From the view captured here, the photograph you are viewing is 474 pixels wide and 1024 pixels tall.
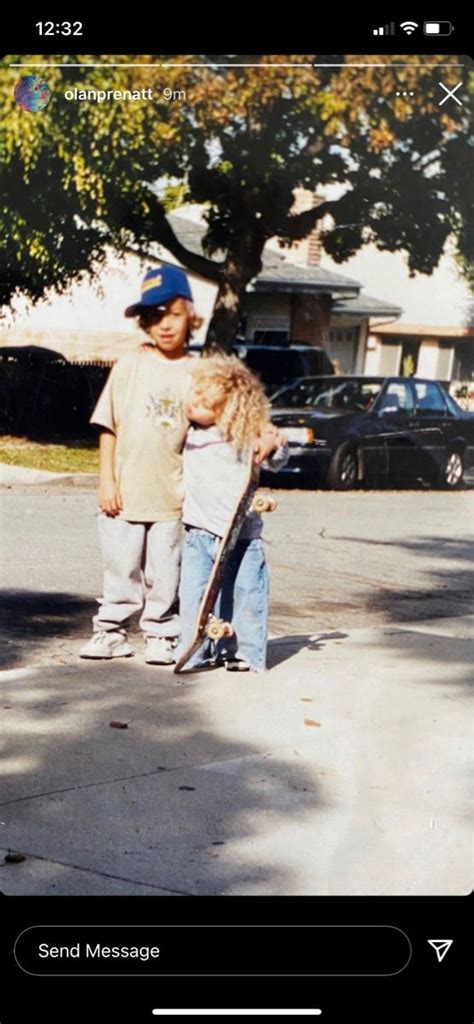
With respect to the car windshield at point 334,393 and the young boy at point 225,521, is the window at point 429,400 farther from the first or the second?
the young boy at point 225,521

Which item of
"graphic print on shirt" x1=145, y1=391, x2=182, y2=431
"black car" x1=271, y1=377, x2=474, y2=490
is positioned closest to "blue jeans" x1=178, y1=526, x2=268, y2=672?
"graphic print on shirt" x1=145, y1=391, x2=182, y2=431

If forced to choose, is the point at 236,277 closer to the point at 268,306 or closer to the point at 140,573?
the point at 268,306

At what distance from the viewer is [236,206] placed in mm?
3320

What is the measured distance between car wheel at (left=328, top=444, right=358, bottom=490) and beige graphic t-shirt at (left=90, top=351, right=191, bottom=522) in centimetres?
55

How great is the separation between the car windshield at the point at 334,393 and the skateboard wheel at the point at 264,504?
1.63 ft

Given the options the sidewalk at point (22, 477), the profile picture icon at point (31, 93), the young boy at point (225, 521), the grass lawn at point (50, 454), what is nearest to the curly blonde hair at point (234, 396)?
the young boy at point (225, 521)

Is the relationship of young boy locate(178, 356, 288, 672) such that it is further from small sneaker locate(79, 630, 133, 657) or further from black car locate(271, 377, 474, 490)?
black car locate(271, 377, 474, 490)
